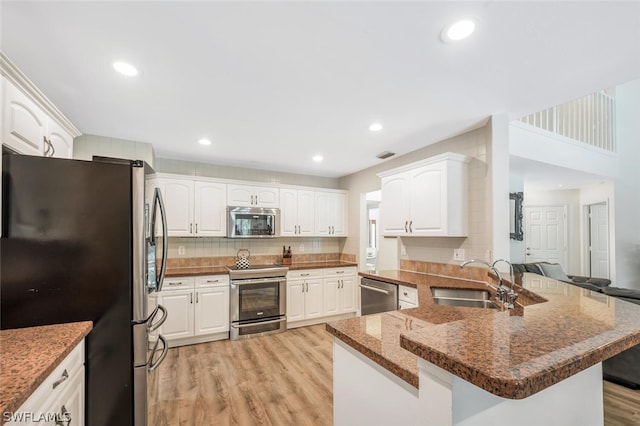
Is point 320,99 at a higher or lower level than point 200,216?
higher

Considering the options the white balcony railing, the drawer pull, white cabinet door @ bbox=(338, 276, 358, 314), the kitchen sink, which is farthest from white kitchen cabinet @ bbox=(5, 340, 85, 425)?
the white balcony railing

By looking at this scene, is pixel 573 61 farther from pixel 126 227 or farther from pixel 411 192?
pixel 126 227

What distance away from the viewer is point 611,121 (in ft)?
16.2

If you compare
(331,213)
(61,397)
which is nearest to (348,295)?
(331,213)

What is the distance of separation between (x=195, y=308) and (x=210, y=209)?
1319 millimetres

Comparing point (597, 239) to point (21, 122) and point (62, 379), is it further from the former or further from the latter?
point (21, 122)

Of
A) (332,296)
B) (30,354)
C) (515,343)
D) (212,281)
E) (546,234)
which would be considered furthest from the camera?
(546,234)

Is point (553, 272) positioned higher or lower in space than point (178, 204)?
lower

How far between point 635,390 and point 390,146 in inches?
126

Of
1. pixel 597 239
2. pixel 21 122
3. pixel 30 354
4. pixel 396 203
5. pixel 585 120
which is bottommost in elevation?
pixel 30 354

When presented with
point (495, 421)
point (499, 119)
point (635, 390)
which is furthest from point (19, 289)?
point (635, 390)

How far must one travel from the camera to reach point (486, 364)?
61 cm

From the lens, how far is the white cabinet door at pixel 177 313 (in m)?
3.52

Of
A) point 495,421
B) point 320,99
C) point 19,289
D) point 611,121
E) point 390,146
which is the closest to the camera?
point 495,421
